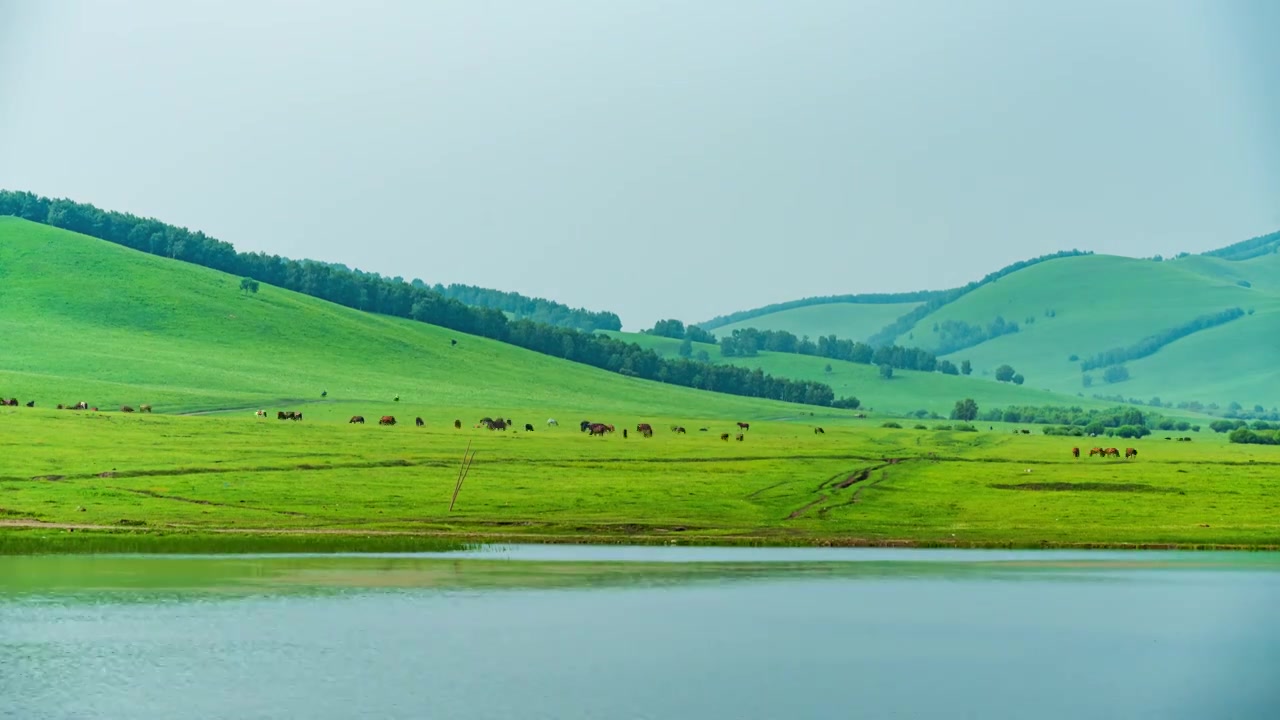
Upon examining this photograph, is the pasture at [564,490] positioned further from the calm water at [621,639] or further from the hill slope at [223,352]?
the hill slope at [223,352]

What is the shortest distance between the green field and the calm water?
910 centimetres

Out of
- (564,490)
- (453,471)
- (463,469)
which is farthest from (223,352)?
(564,490)

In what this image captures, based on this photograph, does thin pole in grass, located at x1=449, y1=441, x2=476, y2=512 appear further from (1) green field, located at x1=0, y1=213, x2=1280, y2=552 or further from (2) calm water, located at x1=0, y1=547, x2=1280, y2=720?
(2) calm water, located at x1=0, y1=547, x2=1280, y2=720

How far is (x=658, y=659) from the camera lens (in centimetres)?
3366

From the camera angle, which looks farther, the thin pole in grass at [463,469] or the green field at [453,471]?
the thin pole in grass at [463,469]

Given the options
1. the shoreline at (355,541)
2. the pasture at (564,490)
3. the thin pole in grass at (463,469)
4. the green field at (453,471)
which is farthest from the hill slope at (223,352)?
the shoreline at (355,541)

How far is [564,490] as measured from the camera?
239 ft

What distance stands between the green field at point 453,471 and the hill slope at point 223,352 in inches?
24.6

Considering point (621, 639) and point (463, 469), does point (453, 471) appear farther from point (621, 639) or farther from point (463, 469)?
point (621, 639)

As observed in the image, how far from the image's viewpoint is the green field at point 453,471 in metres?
60.7

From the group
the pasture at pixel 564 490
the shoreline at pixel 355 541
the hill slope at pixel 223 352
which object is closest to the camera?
the shoreline at pixel 355 541

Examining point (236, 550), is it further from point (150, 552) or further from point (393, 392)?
point (393, 392)

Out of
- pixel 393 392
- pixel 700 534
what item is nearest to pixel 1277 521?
pixel 700 534

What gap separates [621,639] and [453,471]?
43372 millimetres
